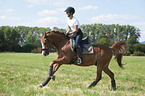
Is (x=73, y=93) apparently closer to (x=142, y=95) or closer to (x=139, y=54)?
(x=142, y=95)

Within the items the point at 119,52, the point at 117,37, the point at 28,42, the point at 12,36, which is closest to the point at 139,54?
the point at 117,37

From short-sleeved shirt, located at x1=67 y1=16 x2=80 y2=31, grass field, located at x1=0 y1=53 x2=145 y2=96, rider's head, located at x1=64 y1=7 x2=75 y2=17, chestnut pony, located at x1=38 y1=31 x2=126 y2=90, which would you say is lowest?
grass field, located at x1=0 y1=53 x2=145 y2=96

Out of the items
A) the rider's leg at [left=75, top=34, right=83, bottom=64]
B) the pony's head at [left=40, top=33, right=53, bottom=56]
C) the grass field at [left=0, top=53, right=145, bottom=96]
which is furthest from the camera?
the rider's leg at [left=75, top=34, right=83, bottom=64]

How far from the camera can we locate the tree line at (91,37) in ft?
250

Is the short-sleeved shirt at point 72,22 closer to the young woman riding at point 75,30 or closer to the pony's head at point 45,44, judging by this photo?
the young woman riding at point 75,30

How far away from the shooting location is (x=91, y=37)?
90812 mm

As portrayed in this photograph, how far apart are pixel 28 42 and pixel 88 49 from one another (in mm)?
80513

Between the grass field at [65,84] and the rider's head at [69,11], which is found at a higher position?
the rider's head at [69,11]

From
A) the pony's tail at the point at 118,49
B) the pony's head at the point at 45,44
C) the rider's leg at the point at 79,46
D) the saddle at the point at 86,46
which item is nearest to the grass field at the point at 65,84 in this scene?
the pony's tail at the point at 118,49

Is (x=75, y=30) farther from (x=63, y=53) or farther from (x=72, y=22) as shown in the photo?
(x=63, y=53)

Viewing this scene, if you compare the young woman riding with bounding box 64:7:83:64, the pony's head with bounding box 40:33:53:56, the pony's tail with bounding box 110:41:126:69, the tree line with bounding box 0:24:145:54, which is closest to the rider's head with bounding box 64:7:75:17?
the young woman riding with bounding box 64:7:83:64

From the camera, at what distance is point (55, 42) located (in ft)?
24.9

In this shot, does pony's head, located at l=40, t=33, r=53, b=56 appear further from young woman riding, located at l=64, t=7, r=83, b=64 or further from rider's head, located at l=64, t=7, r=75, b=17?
rider's head, located at l=64, t=7, r=75, b=17

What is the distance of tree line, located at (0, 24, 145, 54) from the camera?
7625cm
